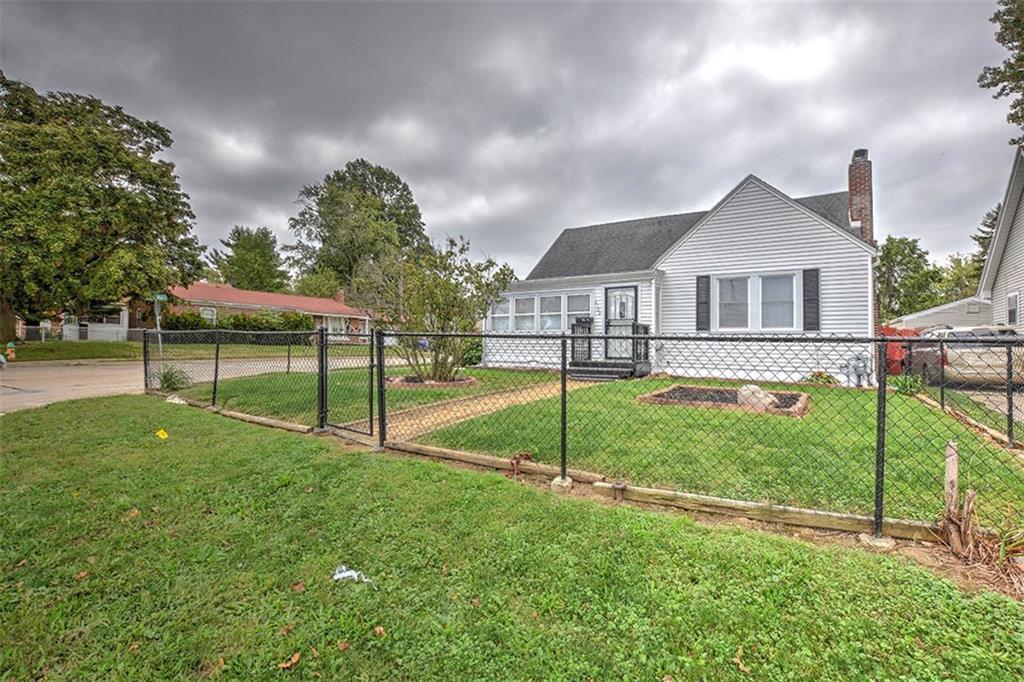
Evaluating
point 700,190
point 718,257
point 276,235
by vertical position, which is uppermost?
point 276,235

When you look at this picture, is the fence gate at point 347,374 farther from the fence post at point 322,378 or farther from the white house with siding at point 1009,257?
the white house with siding at point 1009,257

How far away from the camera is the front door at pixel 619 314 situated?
37.8 ft

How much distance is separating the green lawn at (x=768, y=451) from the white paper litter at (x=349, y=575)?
1.98 meters

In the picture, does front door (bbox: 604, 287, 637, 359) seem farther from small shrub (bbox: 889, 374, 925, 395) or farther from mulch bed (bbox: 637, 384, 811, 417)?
small shrub (bbox: 889, 374, 925, 395)

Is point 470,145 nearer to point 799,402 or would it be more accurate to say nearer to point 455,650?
point 799,402

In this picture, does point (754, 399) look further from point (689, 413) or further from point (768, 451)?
point (768, 451)

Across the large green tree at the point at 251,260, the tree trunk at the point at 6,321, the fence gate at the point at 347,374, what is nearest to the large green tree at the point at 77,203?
the tree trunk at the point at 6,321

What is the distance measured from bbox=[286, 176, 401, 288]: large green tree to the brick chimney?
3020 centimetres

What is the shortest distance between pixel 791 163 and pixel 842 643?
15208 millimetres

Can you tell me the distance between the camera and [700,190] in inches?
600

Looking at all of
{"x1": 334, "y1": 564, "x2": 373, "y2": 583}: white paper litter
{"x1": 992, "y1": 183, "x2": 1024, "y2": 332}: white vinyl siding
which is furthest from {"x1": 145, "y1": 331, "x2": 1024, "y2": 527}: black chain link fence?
{"x1": 992, "y1": 183, "x2": 1024, "y2": 332}: white vinyl siding

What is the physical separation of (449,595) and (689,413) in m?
4.71

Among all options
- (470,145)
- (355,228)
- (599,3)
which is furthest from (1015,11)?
(355,228)

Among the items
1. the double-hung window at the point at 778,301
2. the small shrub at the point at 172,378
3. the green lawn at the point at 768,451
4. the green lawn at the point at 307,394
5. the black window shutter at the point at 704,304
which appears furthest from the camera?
the black window shutter at the point at 704,304
